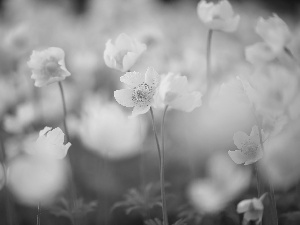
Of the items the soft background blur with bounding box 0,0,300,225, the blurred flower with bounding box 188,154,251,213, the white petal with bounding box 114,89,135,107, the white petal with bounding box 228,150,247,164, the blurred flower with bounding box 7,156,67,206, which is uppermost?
the white petal with bounding box 114,89,135,107

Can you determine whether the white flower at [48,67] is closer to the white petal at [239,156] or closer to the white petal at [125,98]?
the white petal at [125,98]

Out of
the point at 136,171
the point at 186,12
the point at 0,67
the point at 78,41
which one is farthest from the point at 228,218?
the point at 186,12

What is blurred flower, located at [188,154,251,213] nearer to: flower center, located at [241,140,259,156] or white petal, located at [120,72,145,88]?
flower center, located at [241,140,259,156]

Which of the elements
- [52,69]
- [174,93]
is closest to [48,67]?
[52,69]

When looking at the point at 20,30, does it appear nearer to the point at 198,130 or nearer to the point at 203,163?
the point at 198,130

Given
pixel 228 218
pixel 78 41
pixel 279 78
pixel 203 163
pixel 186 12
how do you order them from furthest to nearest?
pixel 186 12, pixel 78 41, pixel 203 163, pixel 228 218, pixel 279 78

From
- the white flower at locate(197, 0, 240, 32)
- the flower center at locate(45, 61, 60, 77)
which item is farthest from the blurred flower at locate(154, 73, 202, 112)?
the white flower at locate(197, 0, 240, 32)

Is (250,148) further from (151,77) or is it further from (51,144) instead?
(51,144)
